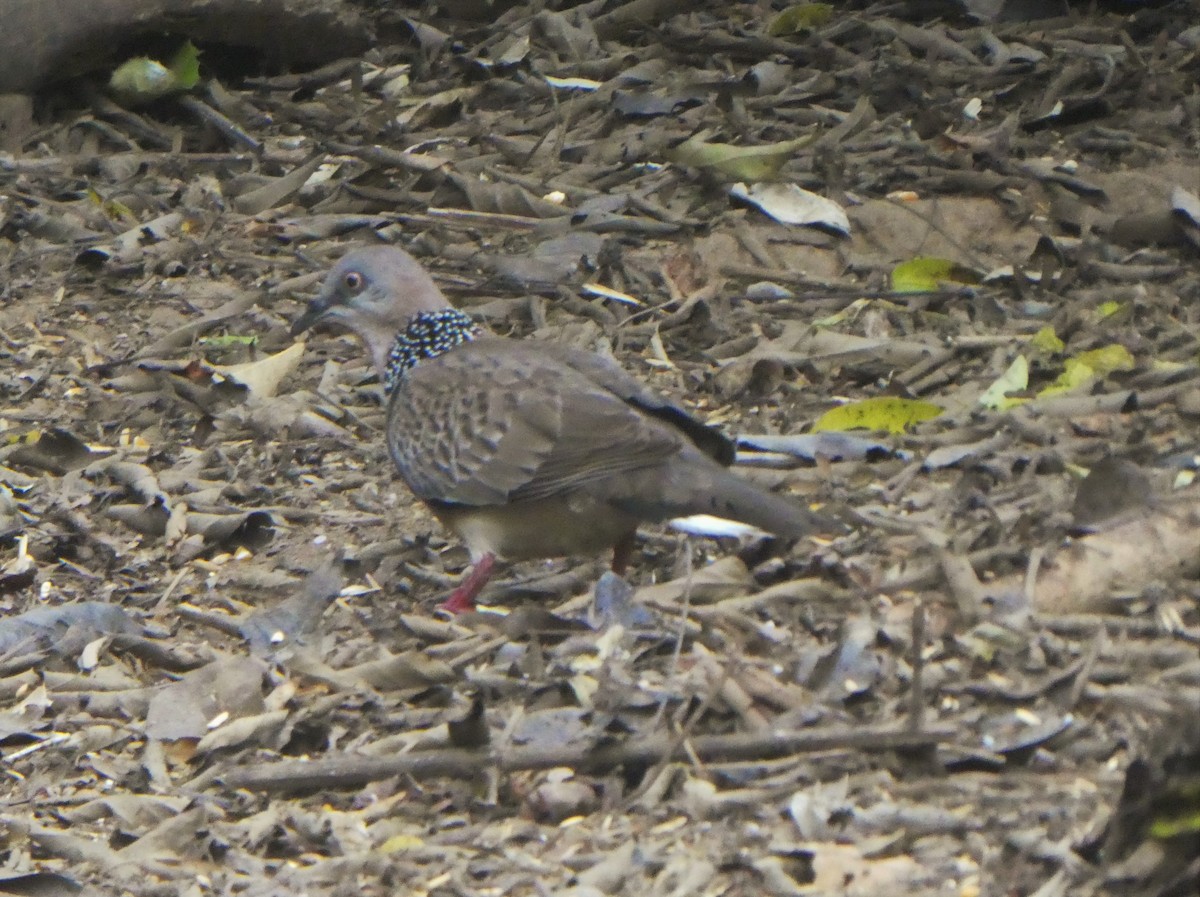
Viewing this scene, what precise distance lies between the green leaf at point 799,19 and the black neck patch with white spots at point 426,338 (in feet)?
11.0

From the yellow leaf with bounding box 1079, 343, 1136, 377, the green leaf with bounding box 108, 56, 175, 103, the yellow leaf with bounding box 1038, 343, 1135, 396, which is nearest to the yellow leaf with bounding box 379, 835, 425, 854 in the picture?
the yellow leaf with bounding box 1038, 343, 1135, 396

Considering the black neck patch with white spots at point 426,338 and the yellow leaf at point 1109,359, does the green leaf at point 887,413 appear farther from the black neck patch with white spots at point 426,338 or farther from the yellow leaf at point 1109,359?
the black neck patch with white spots at point 426,338

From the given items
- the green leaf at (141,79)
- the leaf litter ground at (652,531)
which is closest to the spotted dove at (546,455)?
the leaf litter ground at (652,531)

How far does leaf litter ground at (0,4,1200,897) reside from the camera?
3.98m

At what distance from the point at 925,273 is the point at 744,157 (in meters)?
1.05

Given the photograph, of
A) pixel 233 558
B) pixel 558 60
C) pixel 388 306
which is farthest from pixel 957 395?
pixel 558 60

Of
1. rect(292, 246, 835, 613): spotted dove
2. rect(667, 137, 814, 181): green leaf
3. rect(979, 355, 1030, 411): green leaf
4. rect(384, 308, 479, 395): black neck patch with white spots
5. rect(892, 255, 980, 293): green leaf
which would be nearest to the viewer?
rect(292, 246, 835, 613): spotted dove

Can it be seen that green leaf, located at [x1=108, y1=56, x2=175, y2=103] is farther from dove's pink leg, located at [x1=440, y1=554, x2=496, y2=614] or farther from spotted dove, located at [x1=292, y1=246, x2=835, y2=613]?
dove's pink leg, located at [x1=440, y1=554, x2=496, y2=614]

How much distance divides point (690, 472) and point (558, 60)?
4.26 m

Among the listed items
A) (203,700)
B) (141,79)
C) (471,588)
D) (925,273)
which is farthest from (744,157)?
(203,700)

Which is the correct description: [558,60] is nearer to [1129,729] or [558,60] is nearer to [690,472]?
[690,472]

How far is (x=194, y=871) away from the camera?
4.24m

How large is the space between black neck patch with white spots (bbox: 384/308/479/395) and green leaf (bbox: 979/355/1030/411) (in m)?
1.75

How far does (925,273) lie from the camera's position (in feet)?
22.5
